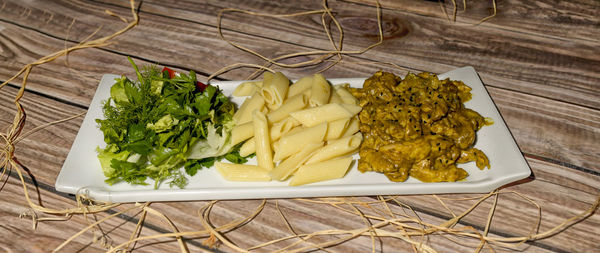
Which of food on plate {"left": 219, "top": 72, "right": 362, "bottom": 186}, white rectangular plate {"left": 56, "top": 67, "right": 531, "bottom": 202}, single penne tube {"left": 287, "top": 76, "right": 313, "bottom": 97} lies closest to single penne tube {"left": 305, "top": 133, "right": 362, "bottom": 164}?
food on plate {"left": 219, "top": 72, "right": 362, "bottom": 186}

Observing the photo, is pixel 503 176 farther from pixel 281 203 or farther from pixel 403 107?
pixel 281 203

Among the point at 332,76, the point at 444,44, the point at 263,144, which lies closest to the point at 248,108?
the point at 263,144

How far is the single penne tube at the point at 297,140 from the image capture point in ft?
7.40

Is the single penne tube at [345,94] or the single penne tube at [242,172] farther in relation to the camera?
the single penne tube at [345,94]

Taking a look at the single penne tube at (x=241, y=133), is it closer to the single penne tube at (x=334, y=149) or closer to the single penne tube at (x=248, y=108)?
the single penne tube at (x=248, y=108)

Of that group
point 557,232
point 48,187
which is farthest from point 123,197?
point 557,232

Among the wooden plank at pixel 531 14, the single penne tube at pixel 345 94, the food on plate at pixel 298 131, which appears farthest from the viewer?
the wooden plank at pixel 531 14

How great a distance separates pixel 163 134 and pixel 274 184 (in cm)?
53

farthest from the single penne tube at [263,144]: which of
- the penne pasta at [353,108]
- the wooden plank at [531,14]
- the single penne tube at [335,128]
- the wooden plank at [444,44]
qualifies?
the wooden plank at [531,14]

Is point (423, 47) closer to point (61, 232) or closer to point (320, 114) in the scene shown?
point (320, 114)

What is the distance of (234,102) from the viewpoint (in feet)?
8.78

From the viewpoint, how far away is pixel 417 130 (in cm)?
225

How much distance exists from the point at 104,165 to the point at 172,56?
4.20 feet

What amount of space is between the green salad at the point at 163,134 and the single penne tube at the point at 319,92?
0.42 meters
